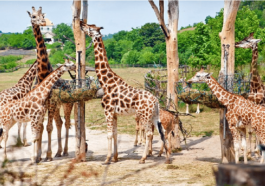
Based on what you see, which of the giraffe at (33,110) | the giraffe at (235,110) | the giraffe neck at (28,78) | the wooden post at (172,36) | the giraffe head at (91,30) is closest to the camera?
the giraffe at (235,110)

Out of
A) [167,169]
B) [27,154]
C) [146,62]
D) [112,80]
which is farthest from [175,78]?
[146,62]

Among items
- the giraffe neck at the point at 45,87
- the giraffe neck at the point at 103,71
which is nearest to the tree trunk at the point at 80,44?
the giraffe neck at the point at 103,71

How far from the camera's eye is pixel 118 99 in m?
11.4

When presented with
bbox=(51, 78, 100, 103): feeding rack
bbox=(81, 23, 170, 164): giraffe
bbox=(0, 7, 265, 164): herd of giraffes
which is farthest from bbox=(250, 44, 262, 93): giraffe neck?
bbox=(51, 78, 100, 103): feeding rack

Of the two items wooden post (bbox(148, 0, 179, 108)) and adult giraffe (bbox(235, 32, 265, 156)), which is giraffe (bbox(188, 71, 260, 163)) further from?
wooden post (bbox(148, 0, 179, 108))

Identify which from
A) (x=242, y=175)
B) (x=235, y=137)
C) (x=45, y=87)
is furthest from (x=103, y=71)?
(x=242, y=175)

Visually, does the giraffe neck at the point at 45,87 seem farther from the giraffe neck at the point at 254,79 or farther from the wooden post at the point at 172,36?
the giraffe neck at the point at 254,79

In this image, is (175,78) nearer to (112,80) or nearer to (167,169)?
(112,80)

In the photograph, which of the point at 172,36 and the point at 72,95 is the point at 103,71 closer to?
the point at 72,95

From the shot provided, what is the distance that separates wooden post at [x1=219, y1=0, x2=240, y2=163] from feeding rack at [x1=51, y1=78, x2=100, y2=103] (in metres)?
3.54

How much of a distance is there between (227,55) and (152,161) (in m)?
3.59

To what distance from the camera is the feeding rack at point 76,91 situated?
11.5 meters

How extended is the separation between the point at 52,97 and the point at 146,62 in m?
50.3

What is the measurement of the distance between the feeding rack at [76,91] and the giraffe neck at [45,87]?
264 millimetres
